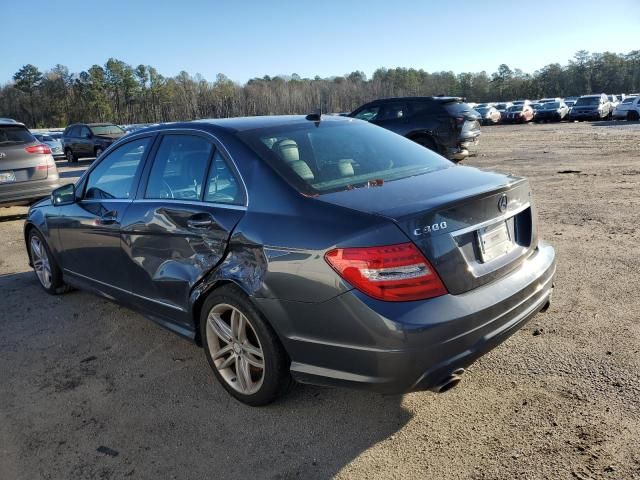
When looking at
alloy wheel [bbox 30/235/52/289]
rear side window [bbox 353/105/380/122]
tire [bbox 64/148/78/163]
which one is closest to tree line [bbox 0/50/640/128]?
tire [bbox 64/148/78/163]

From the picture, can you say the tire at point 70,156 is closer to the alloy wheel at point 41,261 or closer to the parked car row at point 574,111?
the alloy wheel at point 41,261

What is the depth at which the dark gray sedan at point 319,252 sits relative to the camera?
2.41 m

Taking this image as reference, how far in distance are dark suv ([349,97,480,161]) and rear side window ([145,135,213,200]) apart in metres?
9.74

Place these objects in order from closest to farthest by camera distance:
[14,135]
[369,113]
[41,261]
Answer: [41,261]
[14,135]
[369,113]

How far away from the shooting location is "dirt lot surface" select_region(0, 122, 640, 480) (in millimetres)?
2525

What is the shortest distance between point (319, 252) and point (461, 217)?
729mm

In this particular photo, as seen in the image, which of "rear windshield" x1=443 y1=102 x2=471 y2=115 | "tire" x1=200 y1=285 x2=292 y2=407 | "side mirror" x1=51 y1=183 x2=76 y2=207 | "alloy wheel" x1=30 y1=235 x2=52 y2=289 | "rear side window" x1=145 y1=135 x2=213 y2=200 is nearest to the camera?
"tire" x1=200 y1=285 x2=292 y2=407

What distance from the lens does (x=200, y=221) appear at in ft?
10.2

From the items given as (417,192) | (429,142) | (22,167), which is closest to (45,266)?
(417,192)

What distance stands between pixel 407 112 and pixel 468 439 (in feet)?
37.5

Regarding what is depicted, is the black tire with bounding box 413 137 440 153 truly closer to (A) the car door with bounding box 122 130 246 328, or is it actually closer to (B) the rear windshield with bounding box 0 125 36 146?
(B) the rear windshield with bounding box 0 125 36 146

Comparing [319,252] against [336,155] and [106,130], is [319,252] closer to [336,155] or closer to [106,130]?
[336,155]

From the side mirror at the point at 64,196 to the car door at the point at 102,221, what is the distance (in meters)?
0.05

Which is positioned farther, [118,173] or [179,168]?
[118,173]
